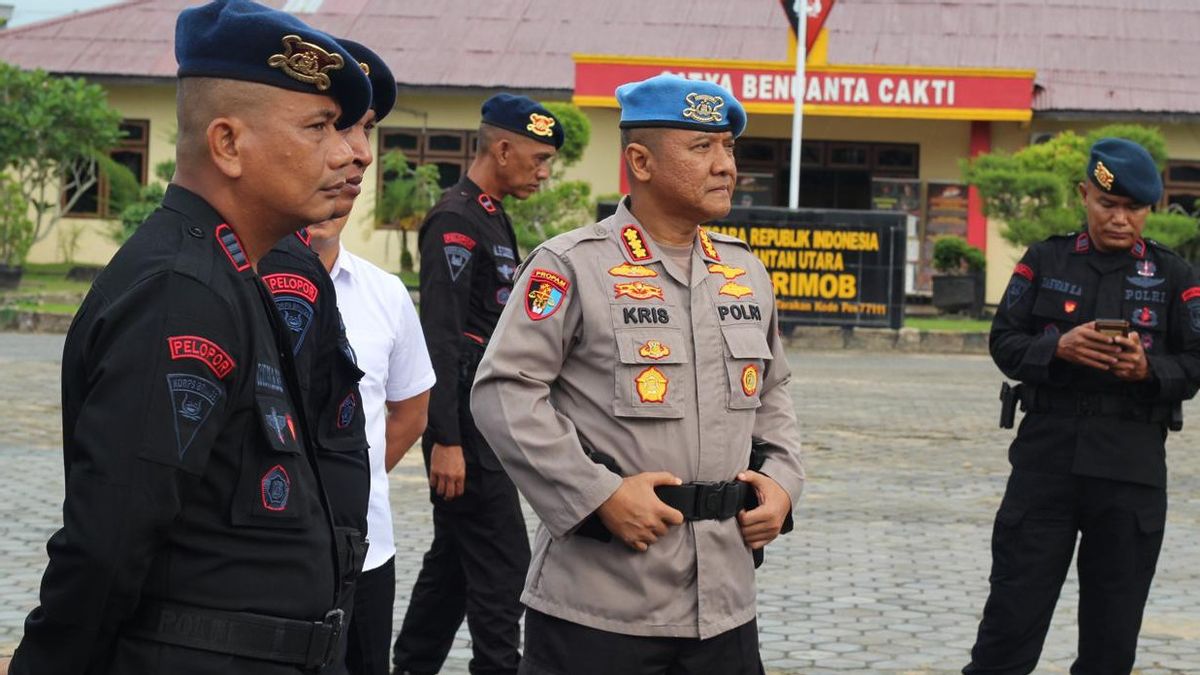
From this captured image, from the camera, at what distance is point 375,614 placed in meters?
4.39

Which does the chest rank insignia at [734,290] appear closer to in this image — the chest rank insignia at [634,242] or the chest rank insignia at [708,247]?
the chest rank insignia at [708,247]

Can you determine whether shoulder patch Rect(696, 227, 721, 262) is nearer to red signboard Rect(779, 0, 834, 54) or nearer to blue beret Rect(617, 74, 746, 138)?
blue beret Rect(617, 74, 746, 138)

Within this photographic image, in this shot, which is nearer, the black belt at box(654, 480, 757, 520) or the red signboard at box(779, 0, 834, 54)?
the black belt at box(654, 480, 757, 520)

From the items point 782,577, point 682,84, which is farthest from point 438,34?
point 682,84

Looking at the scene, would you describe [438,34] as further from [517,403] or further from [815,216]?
[517,403]

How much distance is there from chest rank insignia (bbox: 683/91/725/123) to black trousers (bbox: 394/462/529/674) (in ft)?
7.12

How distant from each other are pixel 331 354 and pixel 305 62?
846 millimetres

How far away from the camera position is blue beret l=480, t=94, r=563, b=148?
618 centimetres

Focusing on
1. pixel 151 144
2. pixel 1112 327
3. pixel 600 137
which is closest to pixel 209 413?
pixel 1112 327

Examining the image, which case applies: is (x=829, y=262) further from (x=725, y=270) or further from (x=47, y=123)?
(x=725, y=270)

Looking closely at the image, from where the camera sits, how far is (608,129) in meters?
30.8

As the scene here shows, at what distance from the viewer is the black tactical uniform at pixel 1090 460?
18.0ft

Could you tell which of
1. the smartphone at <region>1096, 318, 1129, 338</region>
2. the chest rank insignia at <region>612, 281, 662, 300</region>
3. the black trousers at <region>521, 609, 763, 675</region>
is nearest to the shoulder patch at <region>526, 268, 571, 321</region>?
the chest rank insignia at <region>612, 281, 662, 300</region>

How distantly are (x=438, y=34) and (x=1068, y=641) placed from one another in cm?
2645
